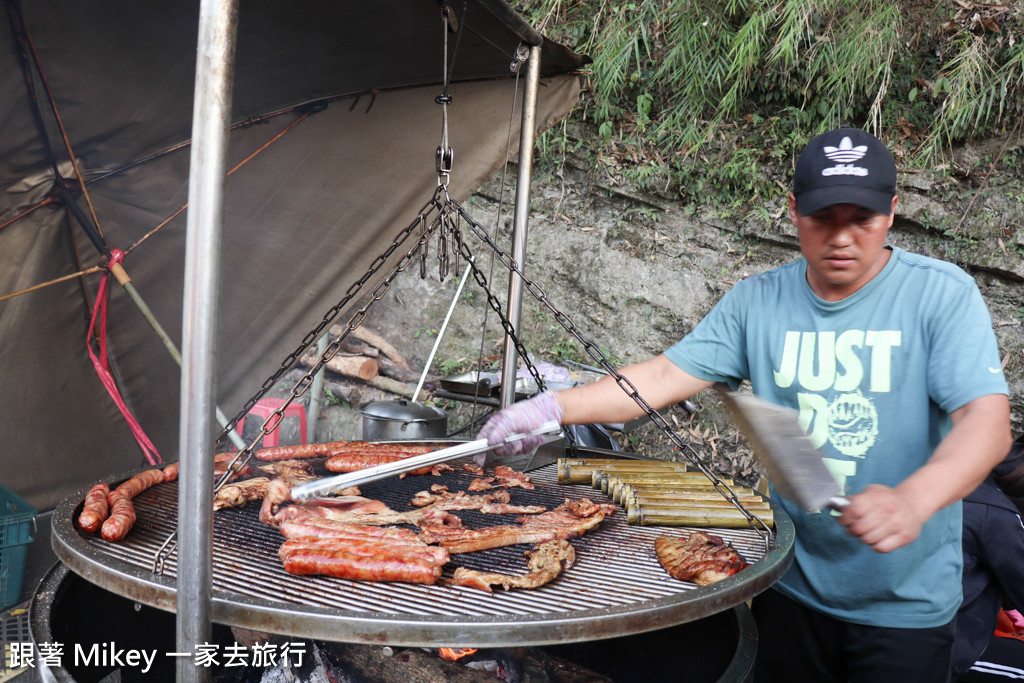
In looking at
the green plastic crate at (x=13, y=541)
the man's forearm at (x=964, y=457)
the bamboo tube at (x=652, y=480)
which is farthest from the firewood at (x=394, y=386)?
the man's forearm at (x=964, y=457)

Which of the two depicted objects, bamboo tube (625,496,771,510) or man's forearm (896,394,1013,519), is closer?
man's forearm (896,394,1013,519)

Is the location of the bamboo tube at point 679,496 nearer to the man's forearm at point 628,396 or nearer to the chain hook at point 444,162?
the man's forearm at point 628,396

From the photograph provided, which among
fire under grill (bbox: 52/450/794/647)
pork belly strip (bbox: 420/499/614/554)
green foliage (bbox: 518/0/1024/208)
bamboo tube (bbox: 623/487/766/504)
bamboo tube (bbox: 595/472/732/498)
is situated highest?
green foliage (bbox: 518/0/1024/208)

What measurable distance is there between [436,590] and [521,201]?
9.71 ft

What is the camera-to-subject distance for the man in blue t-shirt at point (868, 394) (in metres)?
2.26

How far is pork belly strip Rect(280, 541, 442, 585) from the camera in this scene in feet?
7.29

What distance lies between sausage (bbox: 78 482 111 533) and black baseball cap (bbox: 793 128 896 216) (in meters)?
2.81

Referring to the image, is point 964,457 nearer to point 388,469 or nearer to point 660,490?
point 660,490

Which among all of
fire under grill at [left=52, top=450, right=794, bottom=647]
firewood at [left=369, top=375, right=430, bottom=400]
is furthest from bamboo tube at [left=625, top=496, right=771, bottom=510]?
firewood at [left=369, top=375, right=430, bottom=400]

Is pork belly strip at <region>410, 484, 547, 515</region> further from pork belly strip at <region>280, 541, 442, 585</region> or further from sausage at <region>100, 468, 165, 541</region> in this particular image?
sausage at <region>100, 468, 165, 541</region>

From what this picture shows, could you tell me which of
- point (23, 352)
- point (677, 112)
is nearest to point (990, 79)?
point (677, 112)

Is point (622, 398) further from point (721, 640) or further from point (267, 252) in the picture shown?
point (267, 252)

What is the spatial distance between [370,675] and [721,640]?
5.33 feet

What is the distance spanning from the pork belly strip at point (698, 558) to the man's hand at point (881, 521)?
Answer: 0.57 meters
